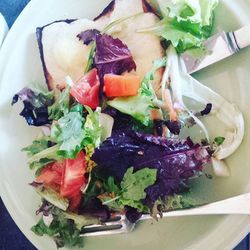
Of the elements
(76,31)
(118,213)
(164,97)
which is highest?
(76,31)

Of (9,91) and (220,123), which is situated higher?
(9,91)

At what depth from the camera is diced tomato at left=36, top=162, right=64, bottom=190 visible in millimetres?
1115

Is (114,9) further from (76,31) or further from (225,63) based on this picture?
(225,63)

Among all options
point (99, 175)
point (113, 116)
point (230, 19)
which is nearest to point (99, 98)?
point (113, 116)

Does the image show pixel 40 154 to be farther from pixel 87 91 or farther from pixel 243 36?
pixel 243 36

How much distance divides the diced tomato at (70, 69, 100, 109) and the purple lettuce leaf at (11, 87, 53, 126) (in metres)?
0.08

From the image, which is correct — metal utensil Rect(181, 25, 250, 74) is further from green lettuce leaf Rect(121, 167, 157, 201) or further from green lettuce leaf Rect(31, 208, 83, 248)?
green lettuce leaf Rect(31, 208, 83, 248)

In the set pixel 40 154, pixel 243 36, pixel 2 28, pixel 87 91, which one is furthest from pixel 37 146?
pixel 243 36

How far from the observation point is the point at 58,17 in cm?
121

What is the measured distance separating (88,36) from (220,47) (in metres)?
0.27

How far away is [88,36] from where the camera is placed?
45.6 inches

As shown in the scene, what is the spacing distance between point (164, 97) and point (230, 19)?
7.7 inches

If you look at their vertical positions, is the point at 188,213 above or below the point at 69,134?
below

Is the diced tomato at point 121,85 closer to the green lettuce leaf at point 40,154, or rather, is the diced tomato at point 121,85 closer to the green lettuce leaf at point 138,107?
the green lettuce leaf at point 138,107
